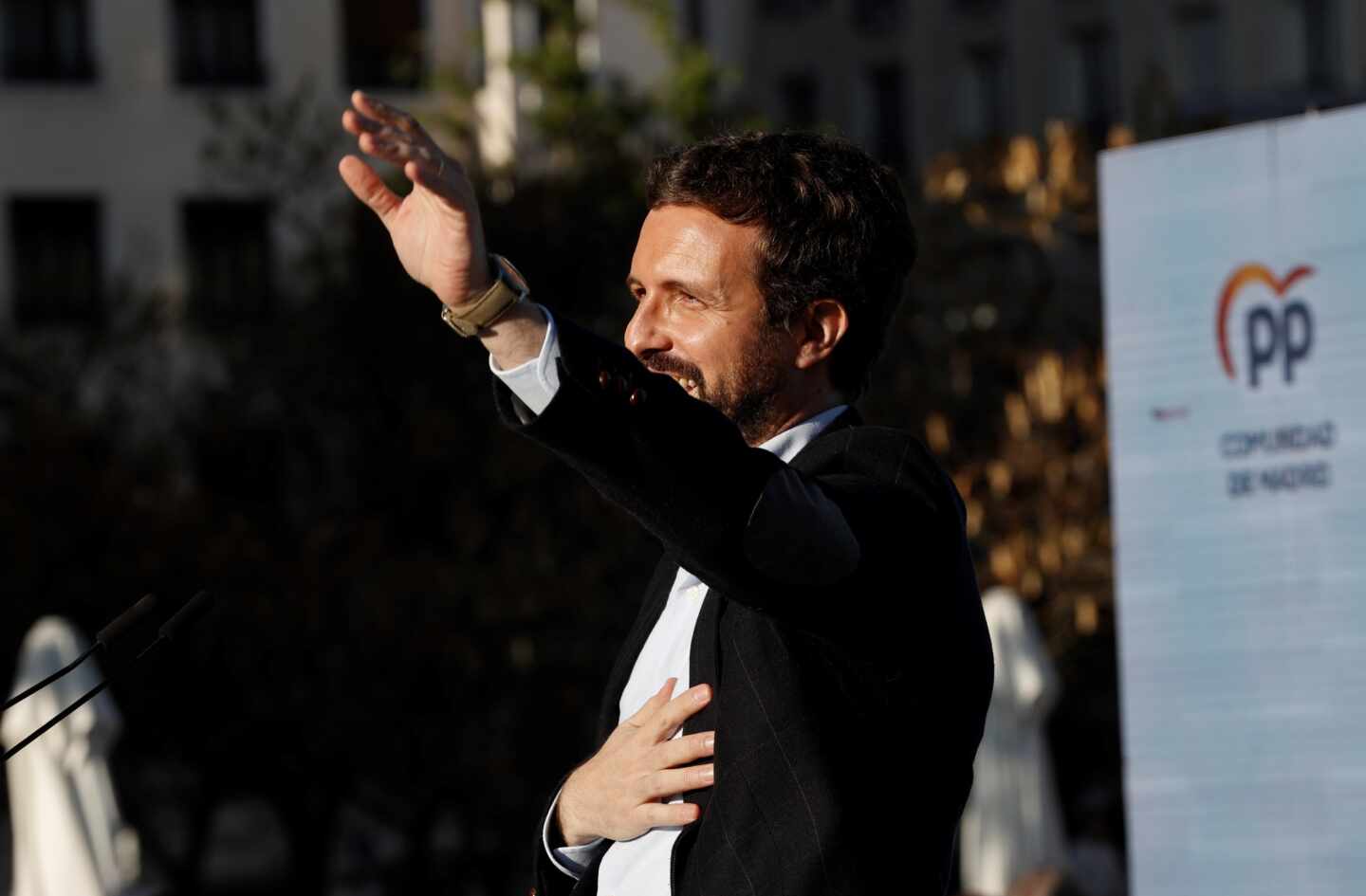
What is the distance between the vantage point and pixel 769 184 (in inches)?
130

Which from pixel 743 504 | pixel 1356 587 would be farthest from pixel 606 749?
pixel 1356 587

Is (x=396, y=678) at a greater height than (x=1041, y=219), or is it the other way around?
(x=1041, y=219)

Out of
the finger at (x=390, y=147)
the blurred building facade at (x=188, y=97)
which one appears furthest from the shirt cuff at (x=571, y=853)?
the blurred building facade at (x=188, y=97)

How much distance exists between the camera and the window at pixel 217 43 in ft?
104

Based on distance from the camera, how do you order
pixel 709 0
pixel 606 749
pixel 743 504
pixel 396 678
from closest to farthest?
pixel 743 504 < pixel 606 749 < pixel 396 678 < pixel 709 0

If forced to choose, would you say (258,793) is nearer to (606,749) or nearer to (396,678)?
(396,678)

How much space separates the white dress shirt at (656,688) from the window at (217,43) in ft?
95.5

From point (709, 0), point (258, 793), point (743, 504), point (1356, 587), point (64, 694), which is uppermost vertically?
point (709, 0)

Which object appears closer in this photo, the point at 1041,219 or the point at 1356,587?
the point at 1356,587

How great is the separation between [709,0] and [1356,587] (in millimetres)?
30302

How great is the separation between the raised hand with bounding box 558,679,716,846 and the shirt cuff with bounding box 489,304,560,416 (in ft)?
1.58

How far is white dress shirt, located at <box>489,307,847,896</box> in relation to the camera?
3.21 metres

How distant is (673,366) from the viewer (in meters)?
3.30

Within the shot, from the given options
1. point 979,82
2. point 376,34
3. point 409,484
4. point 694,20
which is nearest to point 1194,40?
point 979,82
